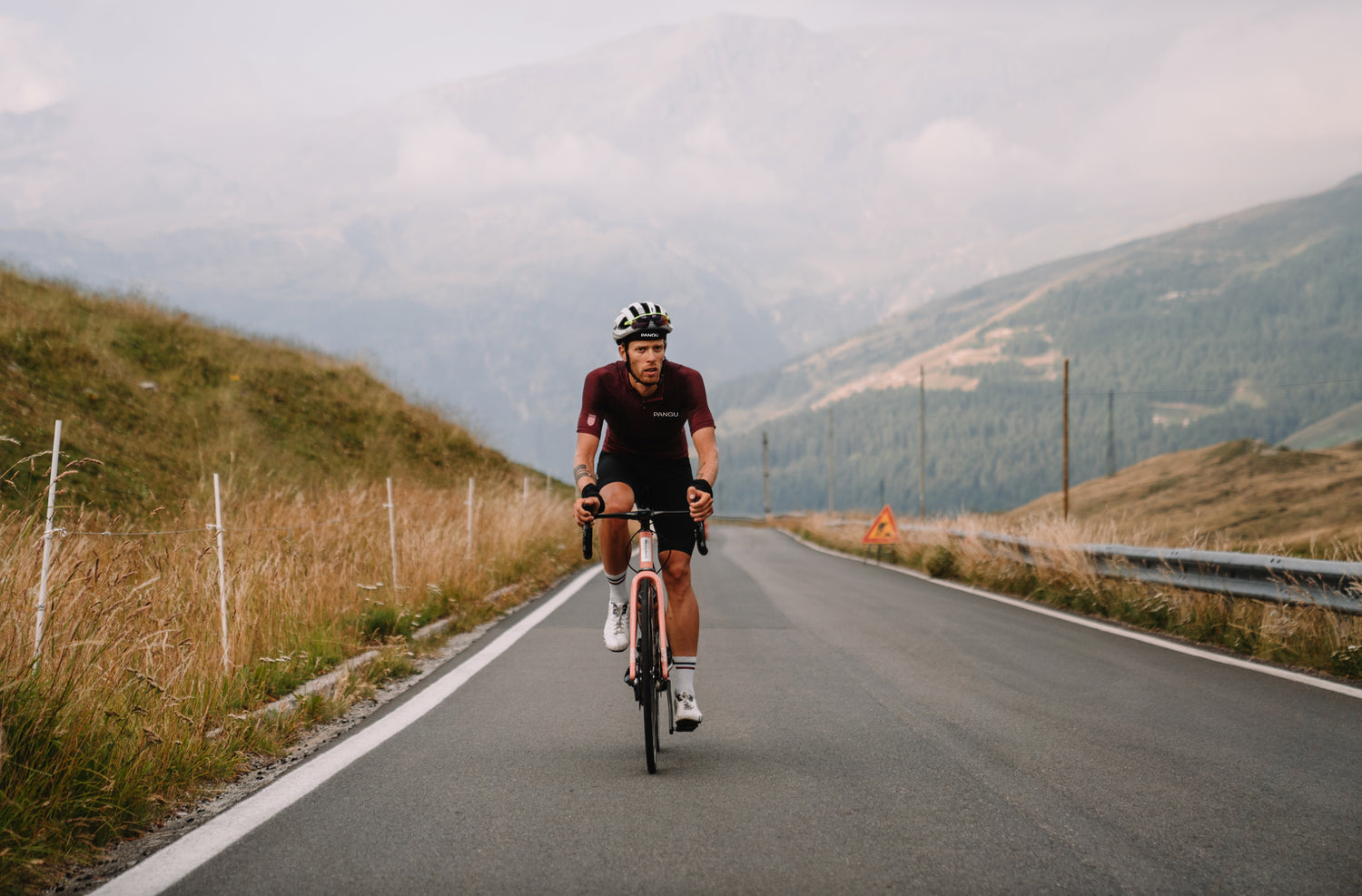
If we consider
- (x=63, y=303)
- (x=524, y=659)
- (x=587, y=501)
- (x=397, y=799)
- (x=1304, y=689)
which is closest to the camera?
(x=397, y=799)

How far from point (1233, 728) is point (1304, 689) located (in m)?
1.54

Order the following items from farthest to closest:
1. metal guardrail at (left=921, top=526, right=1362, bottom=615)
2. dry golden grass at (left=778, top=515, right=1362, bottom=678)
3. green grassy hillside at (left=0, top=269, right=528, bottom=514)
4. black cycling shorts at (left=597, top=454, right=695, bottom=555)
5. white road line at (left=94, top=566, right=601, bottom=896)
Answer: green grassy hillside at (left=0, top=269, right=528, bottom=514) → dry golden grass at (left=778, top=515, right=1362, bottom=678) → metal guardrail at (left=921, top=526, right=1362, bottom=615) → black cycling shorts at (left=597, top=454, right=695, bottom=555) → white road line at (left=94, top=566, right=601, bottom=896)

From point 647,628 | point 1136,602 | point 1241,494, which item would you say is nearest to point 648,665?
point 647,628

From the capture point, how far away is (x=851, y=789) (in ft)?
14.9

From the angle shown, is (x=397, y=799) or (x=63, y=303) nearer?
Result: (x=397, y=799)

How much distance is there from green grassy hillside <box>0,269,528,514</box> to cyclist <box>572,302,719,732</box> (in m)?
11.0

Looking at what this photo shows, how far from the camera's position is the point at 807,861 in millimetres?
3625

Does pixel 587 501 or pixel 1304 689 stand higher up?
pixel 587 501

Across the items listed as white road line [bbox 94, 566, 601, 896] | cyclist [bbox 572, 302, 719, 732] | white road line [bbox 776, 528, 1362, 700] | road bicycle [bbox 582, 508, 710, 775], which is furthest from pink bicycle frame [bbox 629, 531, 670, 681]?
white road line [bbox 776, 528, 1362, 700]

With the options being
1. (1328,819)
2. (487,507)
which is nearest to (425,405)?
(487,507)

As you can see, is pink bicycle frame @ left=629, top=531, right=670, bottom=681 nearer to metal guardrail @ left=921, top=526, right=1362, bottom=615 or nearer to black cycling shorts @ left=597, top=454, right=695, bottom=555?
black cycling shorts @ left=597, top=454, right=695, bottom=555

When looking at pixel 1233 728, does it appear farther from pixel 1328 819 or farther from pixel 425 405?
pixel 425 405

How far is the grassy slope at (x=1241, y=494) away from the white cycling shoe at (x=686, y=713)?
2127 cm

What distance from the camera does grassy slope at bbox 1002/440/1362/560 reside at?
38219mm
